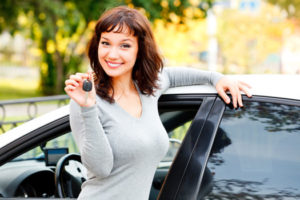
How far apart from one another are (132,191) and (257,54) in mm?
36796

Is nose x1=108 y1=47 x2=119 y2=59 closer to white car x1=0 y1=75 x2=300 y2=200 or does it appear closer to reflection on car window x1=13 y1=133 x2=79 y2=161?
white car x1=0 y1=75 x2=300 y2=200

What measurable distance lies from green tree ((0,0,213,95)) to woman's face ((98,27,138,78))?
799 centimetres

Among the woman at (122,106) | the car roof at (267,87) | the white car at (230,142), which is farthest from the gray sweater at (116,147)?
the car roof at (267,87)

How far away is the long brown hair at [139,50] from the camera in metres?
2.00

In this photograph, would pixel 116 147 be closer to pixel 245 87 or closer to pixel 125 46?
pixel 125 46

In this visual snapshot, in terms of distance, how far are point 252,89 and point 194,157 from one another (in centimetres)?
39

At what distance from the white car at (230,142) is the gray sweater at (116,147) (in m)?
0.10

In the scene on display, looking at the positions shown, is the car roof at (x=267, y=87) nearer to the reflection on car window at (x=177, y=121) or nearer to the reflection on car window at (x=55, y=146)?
the reflection on car window at (x=177, y=121)

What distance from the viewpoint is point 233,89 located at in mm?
1977

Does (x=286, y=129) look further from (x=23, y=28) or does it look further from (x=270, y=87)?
(x=23, y=28)

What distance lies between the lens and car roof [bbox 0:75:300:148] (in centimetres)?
192

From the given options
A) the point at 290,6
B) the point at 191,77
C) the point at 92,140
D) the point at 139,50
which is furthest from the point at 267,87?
the point at 290,6

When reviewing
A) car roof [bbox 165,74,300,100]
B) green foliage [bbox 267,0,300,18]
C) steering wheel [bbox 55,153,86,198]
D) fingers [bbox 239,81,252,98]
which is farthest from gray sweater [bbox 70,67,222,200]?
green foliage [bbox 267,0,300,18]

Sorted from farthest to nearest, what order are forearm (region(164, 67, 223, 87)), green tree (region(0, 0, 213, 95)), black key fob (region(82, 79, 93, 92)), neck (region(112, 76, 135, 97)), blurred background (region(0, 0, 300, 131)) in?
blurred background (region(0, 0, 300, 131))
green tree (region(0, 0, 213, 95))
forearm (region(164, 67, 223, 87))
neck (region(112, 76, 135, 97))
black key fob (region(82, 79, 93, 92))
